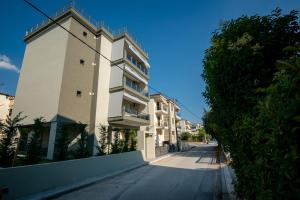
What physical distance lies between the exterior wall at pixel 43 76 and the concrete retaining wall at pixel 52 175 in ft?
24.8

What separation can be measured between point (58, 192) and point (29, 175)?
1.36 metres

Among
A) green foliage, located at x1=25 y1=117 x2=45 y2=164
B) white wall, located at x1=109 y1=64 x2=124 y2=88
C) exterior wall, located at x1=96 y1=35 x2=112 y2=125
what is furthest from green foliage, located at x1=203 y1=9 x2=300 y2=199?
white wall, located at x1=109 y1=64 x2=124 y2=88

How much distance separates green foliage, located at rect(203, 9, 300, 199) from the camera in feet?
5.60

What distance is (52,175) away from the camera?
26.2 feet

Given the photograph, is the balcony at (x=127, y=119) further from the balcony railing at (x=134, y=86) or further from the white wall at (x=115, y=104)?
the balcony railing at (x=134, y=86)

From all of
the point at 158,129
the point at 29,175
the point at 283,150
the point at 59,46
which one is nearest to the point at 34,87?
the point at 59,46

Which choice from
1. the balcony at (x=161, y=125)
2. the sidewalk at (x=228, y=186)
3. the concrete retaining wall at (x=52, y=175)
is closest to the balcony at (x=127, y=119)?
the concrete retaining wall at (x=52, y=175)

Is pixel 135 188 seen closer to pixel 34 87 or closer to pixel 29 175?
pixel 29 175

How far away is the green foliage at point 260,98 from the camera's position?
171cm

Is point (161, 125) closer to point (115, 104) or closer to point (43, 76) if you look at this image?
point (115, 104)

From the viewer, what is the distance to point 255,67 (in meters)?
3.71

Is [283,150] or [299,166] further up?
[283,150]

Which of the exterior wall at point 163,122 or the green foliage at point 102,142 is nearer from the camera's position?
the green foliage at point 102,142

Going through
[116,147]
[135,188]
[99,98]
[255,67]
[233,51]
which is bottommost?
[135,188]
